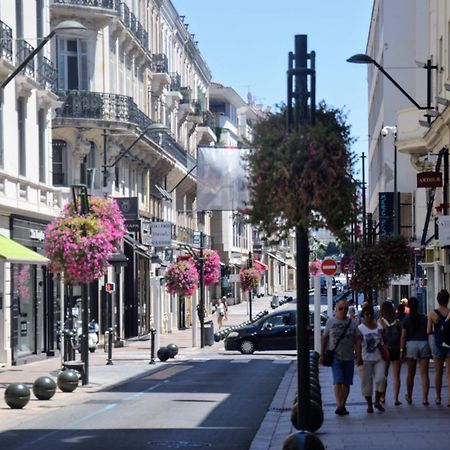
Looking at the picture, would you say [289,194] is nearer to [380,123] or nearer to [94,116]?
[94,116]

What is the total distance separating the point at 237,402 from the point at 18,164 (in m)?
14.5

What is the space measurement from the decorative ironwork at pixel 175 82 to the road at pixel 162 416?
38.3m

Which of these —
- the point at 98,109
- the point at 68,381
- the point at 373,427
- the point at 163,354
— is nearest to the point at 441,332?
the point at 373,427

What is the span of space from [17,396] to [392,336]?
249 inches

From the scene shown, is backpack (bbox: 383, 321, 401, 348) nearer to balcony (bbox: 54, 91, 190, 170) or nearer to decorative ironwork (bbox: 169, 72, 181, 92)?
balcony (bbox: 54, 91, 190, 170)

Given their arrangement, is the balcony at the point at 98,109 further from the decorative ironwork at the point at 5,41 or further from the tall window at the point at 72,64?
the decorative ironwork at the point at 5,41

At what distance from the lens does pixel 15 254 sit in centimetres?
3038

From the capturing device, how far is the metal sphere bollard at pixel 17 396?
2127cm

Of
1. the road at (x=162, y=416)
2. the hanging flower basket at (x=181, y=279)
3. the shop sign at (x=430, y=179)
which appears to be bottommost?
the road at (x=162, y=416)

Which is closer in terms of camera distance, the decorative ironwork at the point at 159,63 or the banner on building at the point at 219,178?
the banner on building at the point at 219,178

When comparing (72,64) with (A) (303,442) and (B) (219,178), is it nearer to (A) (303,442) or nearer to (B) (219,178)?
(B) (219,178)

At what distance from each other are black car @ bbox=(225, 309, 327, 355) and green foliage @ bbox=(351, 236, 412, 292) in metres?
6.71

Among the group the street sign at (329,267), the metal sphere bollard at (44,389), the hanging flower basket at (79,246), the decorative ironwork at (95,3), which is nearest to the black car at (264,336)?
the street sign at (329,267)

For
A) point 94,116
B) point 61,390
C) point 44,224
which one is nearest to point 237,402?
point 61,390
